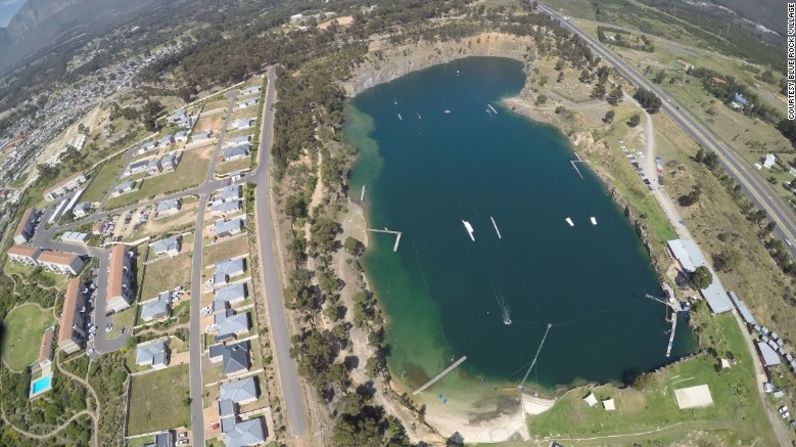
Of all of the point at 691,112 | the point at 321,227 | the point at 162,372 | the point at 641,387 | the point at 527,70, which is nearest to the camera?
the point at 641,387

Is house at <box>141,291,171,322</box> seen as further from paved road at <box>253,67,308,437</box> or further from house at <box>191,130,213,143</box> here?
house at <box>191,130,213,143</box>

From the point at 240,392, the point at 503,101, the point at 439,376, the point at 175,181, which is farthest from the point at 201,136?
the point at 439,376

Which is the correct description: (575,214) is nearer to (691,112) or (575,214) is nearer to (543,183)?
A: (543,183)

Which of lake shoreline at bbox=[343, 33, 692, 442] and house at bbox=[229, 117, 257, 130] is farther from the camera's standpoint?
house at bbox=[229, 117, 257, 130]

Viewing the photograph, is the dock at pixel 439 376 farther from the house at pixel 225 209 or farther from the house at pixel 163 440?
the house at pixel 225 209

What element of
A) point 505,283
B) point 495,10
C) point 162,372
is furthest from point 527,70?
point 162,372

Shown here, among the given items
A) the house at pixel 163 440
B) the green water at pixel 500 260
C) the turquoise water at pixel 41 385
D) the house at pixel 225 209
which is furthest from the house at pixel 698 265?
the turquoise water at pixel 41 385

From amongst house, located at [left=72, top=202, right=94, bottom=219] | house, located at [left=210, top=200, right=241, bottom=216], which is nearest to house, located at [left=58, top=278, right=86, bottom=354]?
house, located at [left=72, top=202, right=94, bottom=219]

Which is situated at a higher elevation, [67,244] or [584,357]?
[67,244]
